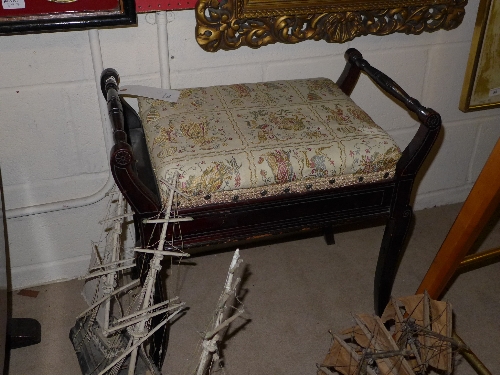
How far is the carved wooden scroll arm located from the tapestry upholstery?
0.26 feet

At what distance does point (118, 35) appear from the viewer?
1.69m

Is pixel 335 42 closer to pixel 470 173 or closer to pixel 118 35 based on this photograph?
pixel 118 35

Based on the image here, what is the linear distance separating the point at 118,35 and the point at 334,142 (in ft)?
2.47

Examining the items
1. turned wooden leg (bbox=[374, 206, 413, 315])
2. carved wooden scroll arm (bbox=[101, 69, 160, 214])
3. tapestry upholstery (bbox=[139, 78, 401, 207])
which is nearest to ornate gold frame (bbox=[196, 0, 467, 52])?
tapestry upholstery (bbox=[139, 78, 401, 207])

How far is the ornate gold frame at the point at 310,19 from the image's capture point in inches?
67.3

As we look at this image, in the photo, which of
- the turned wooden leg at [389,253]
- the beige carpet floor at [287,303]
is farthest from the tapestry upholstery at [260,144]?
the beige carpet floor at [287,303]

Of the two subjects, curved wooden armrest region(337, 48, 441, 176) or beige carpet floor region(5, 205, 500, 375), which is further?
beige carpet floor region(5, 205, 500, 375)

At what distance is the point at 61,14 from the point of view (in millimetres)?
1553

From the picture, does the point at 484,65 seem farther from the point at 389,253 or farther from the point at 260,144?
the point at 260,144

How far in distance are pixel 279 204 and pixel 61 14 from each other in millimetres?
821

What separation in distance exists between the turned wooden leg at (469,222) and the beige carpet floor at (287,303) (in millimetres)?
372

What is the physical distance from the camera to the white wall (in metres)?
1.68

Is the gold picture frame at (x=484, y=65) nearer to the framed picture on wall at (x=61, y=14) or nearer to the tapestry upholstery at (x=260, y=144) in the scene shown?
the tapestry upholstery at (x=260, y=144)

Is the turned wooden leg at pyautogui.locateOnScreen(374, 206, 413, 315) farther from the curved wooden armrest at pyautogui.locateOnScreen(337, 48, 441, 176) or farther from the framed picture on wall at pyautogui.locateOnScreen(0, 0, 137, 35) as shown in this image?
the framed picture on wall at pyautogui.locateOnScreen(0, 0, 137, 35)
